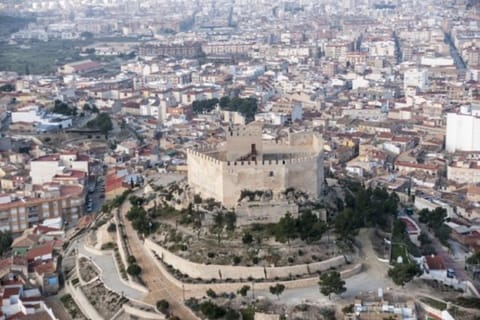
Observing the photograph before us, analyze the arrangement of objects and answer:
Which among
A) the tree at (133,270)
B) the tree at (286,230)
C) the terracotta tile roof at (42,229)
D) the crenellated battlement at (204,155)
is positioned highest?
the crenellated battlement at (204,155)

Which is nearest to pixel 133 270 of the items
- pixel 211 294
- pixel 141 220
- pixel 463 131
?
pixel 141 220

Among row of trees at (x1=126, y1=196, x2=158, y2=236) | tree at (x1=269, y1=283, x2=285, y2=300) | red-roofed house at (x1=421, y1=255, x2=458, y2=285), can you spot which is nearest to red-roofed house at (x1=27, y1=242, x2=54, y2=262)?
row of trees at (x1=126, y1=196, x2=158, y2=236)

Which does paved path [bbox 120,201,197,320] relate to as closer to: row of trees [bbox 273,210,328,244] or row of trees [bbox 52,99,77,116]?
row of trees [bbox 273,210,328,244]

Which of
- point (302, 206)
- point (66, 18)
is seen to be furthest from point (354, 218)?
point (66, 18)

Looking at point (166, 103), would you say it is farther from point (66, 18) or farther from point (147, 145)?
point (66, 18)

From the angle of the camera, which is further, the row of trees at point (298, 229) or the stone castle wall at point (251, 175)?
the stone castle wall at point (251, 175)

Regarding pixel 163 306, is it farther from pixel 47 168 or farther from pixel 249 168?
pixel 47 168

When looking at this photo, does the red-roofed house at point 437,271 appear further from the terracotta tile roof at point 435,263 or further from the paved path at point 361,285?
the paved path at point 361,285

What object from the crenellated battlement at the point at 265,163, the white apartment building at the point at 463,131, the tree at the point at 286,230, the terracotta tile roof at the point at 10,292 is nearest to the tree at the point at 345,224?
the tree at the point at 286,230
